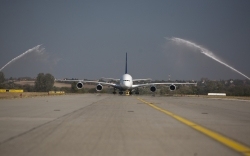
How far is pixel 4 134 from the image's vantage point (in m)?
9.11

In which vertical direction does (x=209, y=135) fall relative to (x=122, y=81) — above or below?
below

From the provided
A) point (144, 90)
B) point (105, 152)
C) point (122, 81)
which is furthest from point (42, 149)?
point (144, 90)

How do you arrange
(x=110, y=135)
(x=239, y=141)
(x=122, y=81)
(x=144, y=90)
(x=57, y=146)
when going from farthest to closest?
1. (x=144, y=90)
2. (x=122, y=81)
3. (x=110, y=135)
4. (x=239, y=141)
5. (x=57, y=146)

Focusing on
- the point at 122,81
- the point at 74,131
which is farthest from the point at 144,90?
the point at 74,131

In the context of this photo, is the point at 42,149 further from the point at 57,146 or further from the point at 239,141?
the point at 239,141

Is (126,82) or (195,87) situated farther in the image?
(195,87)

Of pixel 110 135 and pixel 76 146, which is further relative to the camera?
pixel 110 135

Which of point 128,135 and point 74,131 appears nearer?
point 128,135

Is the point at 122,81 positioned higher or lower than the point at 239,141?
higher

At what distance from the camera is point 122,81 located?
211ft

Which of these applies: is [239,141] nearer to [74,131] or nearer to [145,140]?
[145,140]

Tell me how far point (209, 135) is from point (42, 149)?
460cm

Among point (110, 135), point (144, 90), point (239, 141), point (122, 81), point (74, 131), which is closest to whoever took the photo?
point (239, 141)

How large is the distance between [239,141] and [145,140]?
89.1 inches
